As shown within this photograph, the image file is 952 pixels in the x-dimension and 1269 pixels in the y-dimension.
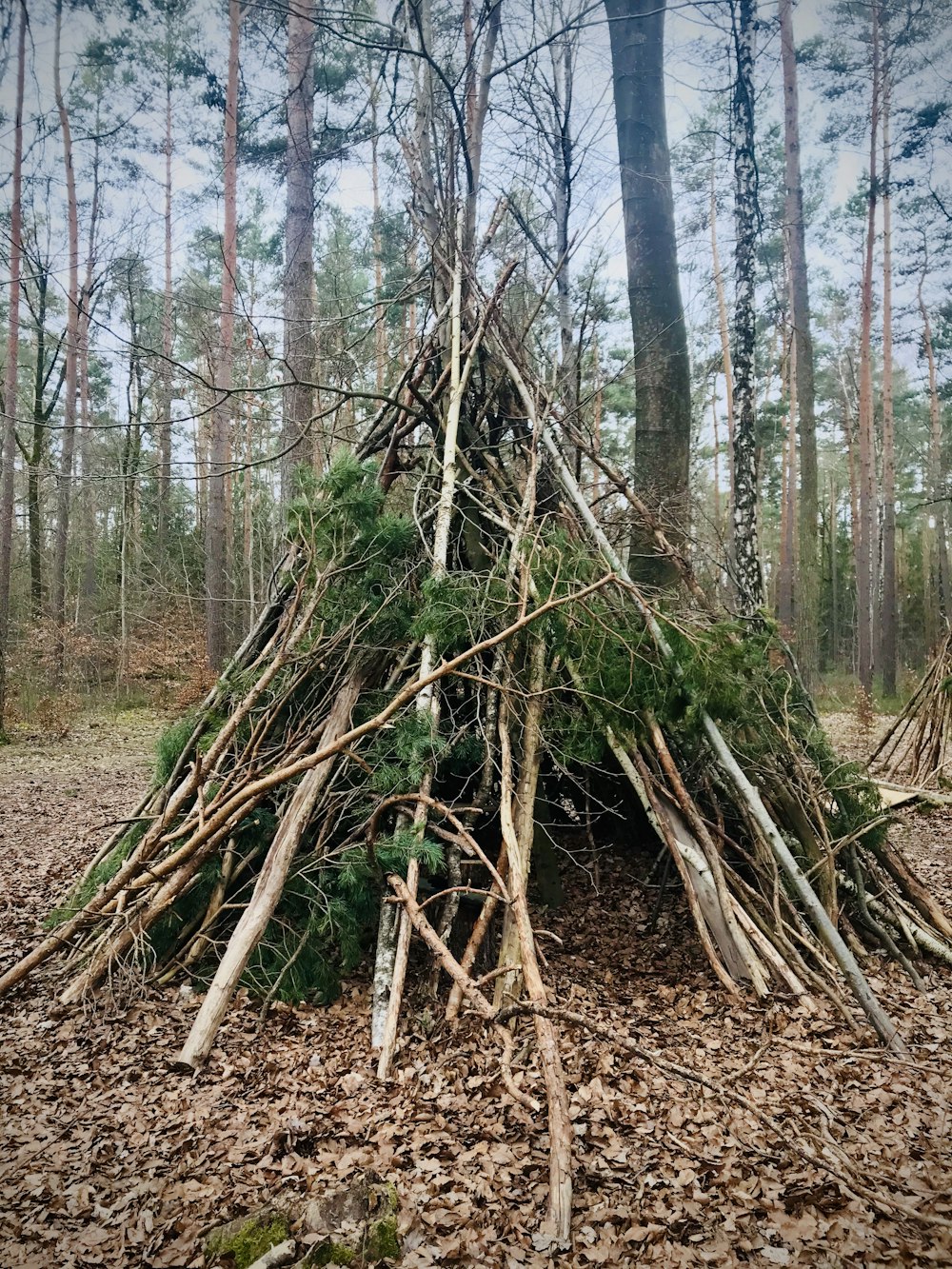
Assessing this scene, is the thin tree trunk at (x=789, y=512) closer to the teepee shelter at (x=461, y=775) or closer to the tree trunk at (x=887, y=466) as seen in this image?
the tree trunk at (x=887, y=466)

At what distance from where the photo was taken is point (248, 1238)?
210 cm

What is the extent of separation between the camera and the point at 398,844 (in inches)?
132

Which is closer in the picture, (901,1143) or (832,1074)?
(901,1143)

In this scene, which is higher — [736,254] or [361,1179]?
[736,254]

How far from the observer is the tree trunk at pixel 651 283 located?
19.1 ft

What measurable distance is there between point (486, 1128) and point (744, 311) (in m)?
7.34

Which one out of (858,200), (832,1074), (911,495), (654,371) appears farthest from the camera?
(911,495)

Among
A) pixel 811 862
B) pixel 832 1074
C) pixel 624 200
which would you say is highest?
pixel 624 200

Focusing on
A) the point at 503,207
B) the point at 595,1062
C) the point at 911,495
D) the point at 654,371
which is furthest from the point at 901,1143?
the point at 911,495

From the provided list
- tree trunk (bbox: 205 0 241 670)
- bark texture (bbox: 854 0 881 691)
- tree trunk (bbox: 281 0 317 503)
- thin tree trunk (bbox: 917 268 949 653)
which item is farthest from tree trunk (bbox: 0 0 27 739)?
thin tree trunk (bbox: 917 268 949 653)

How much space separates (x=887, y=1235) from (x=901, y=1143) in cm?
51

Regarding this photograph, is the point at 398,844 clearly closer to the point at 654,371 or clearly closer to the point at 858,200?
the point at 654,371

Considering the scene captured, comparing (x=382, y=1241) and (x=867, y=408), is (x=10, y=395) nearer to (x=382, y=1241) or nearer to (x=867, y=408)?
(x=382, y=1241)

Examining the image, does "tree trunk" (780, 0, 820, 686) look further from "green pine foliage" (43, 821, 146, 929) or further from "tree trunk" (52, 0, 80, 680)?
"tree trunk" (52, 0, 80, 680)
